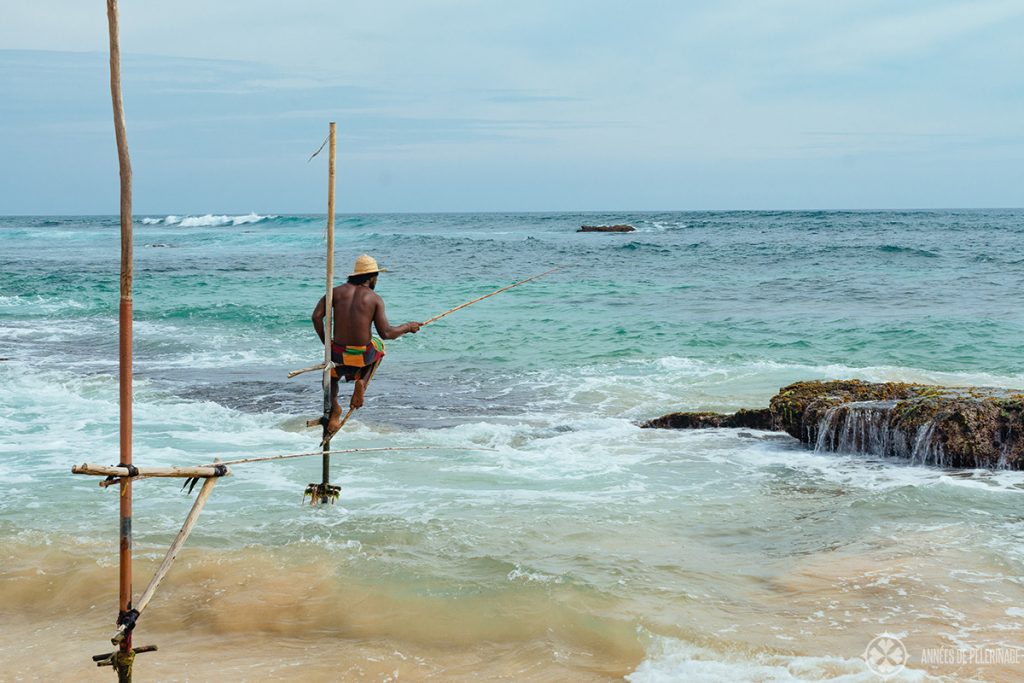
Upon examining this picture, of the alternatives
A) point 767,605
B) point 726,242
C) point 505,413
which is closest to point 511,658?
point 767,605

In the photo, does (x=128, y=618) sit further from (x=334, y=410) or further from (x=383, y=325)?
(x=383, y=325)

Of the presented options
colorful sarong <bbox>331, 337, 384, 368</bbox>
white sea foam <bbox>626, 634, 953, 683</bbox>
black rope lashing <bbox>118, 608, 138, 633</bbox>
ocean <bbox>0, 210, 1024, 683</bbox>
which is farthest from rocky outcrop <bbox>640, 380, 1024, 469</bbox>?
black rope lashing <bbox>118, 608, 138, 633</bbox>

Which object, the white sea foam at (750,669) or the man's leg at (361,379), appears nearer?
the white sea foam at (750,669)

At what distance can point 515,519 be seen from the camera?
26.0 ft

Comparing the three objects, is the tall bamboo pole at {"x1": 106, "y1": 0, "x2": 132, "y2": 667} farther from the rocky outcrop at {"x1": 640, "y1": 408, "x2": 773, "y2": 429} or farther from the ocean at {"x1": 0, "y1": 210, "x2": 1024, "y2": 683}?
the rocky outcrop at {"x1": 640, "y1": 408, "x2": 773, "y2": 429}

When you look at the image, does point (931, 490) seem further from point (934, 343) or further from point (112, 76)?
point (934, 343)

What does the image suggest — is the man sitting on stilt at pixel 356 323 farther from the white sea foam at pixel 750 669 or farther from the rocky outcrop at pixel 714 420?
the rocky outcrop at pixel 714 420

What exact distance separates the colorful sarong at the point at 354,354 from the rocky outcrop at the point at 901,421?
196 inches

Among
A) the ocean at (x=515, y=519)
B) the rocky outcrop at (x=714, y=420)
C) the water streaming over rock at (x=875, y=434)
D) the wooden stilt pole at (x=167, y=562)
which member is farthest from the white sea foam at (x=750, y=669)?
the rocky outcrop at (x=714, y=420)

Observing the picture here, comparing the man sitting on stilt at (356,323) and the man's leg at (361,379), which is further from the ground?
the man sitting on stilt at (356,323)

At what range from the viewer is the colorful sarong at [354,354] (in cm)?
677

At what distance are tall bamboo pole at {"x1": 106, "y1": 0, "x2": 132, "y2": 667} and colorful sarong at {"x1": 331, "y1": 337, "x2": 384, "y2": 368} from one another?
2.84m

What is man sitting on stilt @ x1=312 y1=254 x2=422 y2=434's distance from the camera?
22.0ft

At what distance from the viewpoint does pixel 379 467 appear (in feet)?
31.6
